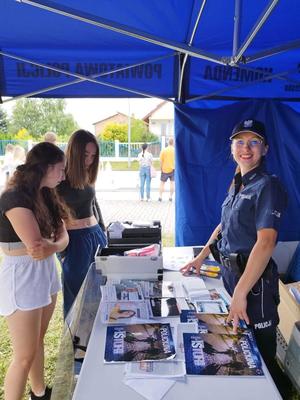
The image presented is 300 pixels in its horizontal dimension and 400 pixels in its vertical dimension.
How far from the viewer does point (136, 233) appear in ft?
6.39

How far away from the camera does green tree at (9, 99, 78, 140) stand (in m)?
32.9

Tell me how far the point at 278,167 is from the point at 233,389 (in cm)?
234

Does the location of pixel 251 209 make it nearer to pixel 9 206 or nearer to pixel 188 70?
pixel 9 206

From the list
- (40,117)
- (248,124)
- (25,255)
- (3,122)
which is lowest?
(25,255)

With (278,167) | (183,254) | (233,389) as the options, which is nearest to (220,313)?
(233,389)

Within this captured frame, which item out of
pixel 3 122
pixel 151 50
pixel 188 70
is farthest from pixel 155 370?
pixel 3 122

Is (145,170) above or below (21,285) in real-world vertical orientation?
below

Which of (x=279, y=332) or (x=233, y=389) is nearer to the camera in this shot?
(x=233, y=389)

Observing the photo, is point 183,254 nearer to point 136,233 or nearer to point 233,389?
point 136,233

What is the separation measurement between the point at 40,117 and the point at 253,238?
3530 centimetres

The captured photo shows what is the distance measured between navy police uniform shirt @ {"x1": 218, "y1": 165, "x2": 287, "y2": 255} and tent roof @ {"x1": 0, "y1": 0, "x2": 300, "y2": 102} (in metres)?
0.55

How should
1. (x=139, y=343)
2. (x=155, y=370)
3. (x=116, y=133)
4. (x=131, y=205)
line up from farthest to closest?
(x=116, y=133) < (x=131, y=205) < (x=139, y=343) < (x=155, y=370)

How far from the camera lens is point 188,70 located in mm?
2584

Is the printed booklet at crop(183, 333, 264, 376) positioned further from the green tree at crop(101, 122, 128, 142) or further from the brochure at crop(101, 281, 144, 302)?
the green tree at crop(101, 122, 128, 142)
